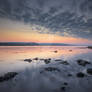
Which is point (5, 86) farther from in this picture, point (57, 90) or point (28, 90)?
point (57, 90)

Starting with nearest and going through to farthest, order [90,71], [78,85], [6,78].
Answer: [78,85], [6,78], [90,71]

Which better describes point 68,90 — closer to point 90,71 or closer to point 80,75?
point 80,75

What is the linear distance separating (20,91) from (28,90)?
884mm

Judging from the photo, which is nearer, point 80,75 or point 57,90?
point 57,90

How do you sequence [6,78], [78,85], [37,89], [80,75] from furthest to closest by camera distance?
[80,75]
[6,78]
[78,85]
[37,89]

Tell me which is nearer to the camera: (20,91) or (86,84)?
(20,91)

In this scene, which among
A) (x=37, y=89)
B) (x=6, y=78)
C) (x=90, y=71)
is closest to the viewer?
(x=37, y=89)

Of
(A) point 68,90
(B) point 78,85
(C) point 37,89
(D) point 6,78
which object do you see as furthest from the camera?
(D) point 6,78

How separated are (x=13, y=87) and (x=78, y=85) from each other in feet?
27.2

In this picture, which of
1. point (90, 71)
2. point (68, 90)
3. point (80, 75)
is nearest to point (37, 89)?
point (68, 90)

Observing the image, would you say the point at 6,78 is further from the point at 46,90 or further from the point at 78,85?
the point at 78,85

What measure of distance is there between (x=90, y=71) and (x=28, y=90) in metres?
11.3

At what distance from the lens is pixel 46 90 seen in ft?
26.1

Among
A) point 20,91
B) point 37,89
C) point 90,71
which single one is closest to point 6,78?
point 20,91
